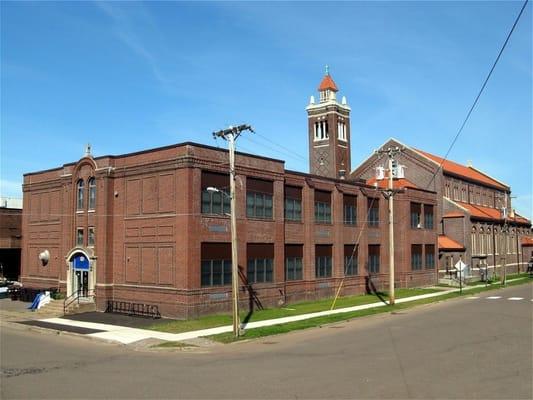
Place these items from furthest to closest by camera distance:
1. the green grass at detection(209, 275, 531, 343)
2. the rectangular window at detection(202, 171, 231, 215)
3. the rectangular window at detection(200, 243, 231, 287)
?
the rectangular window at detection(202, 171, 231, 215) → the rectangular window at detection(200, 243, 231, 287) → the green grass at detection(209, 275, 531, 343)

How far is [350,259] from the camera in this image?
1815 inches

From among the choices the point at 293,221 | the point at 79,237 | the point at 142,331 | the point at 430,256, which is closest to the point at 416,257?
the point at 430,256

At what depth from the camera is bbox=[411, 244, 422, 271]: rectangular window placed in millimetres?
55156

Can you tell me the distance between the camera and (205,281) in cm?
3200

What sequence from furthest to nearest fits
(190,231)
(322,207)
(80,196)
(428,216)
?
(428,216), (322,207), (80,196), (190,231)

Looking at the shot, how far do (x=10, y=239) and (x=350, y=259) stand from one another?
1206 inches

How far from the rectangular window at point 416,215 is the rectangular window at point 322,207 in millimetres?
14859

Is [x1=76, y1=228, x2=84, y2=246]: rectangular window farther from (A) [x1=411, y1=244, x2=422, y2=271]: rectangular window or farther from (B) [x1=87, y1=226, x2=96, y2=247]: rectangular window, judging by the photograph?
(A) [x1=411, y1=244, x2=422, y2=271]: rectangular window

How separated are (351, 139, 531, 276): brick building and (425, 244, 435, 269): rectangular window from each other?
3949 millimetres

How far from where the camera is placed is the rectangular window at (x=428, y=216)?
58094 mm

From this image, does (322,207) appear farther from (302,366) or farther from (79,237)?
(302,366)

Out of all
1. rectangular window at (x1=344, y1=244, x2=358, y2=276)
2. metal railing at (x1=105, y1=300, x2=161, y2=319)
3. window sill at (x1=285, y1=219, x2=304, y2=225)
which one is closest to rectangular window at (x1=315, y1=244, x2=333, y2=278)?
rectangular window at (x1=344, y1=244, x2=358, y2=276)

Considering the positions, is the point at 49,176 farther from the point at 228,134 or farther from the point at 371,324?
the point at 371,324

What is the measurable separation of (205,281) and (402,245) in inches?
1082
